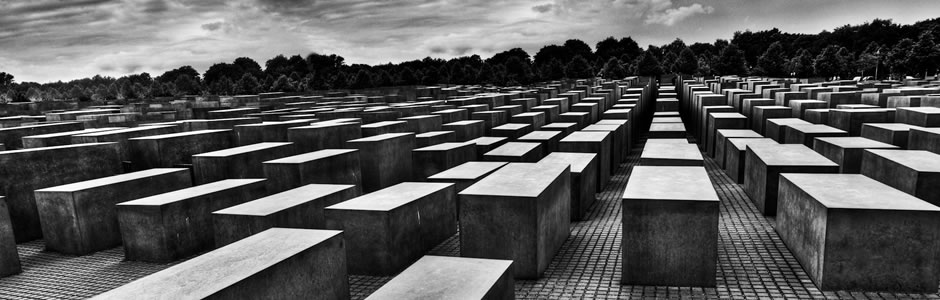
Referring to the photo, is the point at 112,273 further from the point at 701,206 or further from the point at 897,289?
the point at 897,289

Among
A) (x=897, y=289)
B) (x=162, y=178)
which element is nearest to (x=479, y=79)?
(x=162, y=178)

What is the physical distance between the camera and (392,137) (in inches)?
532

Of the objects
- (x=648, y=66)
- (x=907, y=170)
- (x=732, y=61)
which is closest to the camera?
(x=907, y=170)

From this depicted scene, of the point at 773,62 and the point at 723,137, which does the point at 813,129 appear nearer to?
the point at 723,137

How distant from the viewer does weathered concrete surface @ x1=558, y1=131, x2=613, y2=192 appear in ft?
Answer: 39.4

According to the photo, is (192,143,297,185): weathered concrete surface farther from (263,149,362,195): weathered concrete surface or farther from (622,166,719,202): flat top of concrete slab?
(622,166,719,202): flat top of concrete slab

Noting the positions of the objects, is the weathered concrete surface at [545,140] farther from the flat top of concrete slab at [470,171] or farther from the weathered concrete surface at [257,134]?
the weathered concrete surface at [257,134]

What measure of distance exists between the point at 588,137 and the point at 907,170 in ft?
19.9

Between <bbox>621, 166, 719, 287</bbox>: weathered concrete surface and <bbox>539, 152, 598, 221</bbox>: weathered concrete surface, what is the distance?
2.94 m

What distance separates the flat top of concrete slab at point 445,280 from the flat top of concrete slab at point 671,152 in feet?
20.4

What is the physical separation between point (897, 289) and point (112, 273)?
389 inches

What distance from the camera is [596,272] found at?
22.8ft

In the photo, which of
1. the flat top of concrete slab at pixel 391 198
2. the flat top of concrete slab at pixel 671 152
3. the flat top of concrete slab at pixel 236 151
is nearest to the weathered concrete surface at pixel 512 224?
the flat top of concrete slab at pixel 391 198

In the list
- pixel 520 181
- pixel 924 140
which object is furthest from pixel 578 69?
pixel 520 181
